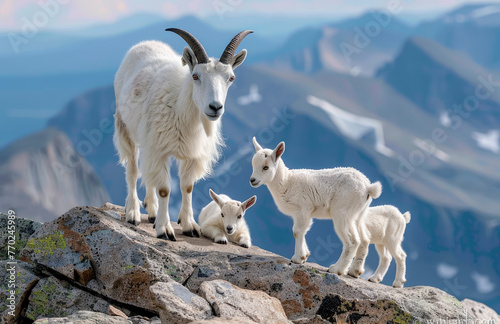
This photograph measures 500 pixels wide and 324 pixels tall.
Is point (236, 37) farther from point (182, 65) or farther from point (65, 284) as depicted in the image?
point (65, 284)

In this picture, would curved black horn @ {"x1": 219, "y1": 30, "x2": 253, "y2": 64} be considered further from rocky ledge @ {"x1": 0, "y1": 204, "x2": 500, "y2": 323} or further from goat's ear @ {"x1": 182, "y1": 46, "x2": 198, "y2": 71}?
rocky ledge @ {"x1": 0, "y1": 204, "x2": 500, "y2": 323}

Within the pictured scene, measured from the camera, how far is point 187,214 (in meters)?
9.12

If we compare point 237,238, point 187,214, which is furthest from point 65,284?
point 237,238

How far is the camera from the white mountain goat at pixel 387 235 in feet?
27.1

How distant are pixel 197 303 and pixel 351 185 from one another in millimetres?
2782

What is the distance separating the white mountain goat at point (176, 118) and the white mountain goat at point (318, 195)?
1.02m

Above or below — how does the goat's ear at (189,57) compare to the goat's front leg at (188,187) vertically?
above

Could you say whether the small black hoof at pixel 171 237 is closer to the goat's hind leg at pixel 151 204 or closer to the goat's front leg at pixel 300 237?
the goat's hind leg at pixel 151 204

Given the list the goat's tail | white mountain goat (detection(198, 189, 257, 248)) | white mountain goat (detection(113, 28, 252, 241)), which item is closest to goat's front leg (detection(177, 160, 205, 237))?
white mountain goat (detection(113, 28, 252, 241))

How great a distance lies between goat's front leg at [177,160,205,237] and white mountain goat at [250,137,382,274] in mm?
1390

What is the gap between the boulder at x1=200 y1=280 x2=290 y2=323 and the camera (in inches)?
232

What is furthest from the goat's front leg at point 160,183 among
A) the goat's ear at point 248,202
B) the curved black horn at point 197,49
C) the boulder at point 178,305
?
the boulder at point 178,305

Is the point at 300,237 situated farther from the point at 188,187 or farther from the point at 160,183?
the point at 160,183

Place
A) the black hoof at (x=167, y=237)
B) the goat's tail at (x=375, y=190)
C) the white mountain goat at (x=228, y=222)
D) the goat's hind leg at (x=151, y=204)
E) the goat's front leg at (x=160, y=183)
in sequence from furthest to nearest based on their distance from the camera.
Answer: the goat's hind leg at (x=151, y=204), the white mountain goat at (x=228, y=222), the goat's front leg at (x=160, y=183), the black hoof at (x=167, y=237), the goat's tail at (x=375, y=190)
